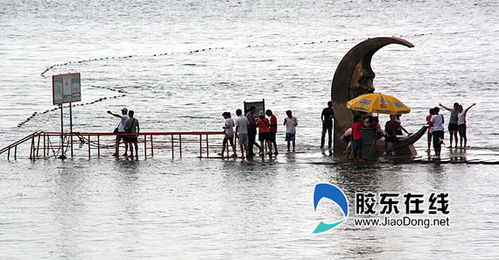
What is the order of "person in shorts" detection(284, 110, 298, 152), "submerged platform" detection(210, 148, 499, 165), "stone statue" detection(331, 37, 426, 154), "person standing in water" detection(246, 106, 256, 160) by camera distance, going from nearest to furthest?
"submerged platform" detection(210, 148, 499, 165) → "stone statue" detection(331, 37, 426, 154) → "person standing in water" detection(246, 106, 256, 160) → "person in shorts" detection(284, 110, 298, 152)

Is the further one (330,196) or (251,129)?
(251,129)

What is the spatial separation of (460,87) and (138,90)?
1935cm

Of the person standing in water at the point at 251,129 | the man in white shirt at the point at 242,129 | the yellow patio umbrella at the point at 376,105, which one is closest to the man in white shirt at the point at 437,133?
the yellow patio umbrella at the point at 376,105

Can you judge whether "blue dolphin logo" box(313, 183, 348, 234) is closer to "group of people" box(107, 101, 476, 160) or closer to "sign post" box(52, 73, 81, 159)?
"group of people" box(107, 101, 476, 160)

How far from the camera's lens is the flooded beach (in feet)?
53.9

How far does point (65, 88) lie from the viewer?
32.5m

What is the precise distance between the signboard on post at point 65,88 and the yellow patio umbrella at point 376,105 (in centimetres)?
973

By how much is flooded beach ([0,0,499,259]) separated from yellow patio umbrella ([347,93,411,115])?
134 cm

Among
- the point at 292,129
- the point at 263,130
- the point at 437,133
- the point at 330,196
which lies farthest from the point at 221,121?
the point at 330,196

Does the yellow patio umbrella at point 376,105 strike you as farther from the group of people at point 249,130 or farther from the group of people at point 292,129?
the group of people at point 249,130

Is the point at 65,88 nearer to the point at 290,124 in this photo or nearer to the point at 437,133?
the point at 290,124

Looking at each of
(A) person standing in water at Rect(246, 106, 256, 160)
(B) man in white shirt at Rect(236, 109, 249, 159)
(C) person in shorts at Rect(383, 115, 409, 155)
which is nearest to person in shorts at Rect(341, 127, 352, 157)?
(C) person in shorts at Rect(383, 115, 409, 155)

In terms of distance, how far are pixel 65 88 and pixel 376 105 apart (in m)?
10.8

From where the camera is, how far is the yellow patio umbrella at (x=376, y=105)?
2677 cm
